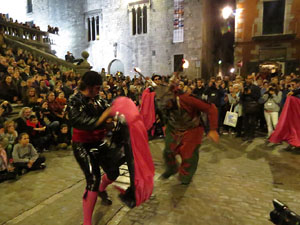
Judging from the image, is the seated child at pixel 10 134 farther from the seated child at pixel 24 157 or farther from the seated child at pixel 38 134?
the seated child at pixel 38 134

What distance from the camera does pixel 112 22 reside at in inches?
949

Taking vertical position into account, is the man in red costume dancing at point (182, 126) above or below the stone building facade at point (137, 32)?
below

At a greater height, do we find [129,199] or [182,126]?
[182,126]

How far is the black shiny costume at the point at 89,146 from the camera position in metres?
2.79

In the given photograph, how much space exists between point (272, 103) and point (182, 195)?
4.96 m

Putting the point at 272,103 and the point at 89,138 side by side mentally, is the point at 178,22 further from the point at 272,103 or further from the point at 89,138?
the point at 89,138

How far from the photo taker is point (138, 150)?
2844mm

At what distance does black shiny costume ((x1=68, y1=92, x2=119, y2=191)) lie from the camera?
279cm

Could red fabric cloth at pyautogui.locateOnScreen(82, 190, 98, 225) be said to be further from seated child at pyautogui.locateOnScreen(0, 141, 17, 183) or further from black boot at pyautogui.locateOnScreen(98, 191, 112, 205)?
seated child at pyautogui.locateOnScreen(0, 141, 17, 183)

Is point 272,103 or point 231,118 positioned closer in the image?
point 272,103

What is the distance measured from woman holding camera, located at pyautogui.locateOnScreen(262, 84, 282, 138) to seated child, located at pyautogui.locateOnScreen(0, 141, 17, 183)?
23.4 ft

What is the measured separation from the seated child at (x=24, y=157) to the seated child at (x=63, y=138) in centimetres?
148

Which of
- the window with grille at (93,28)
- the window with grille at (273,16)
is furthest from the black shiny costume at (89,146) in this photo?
the window with grille at (93,28)

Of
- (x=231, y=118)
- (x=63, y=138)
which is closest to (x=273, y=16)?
(x=231, y=118)
